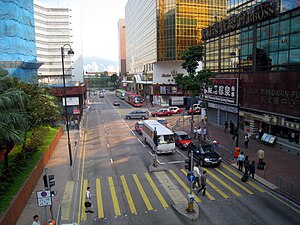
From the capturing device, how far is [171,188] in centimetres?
1850

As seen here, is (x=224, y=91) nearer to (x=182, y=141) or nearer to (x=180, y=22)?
(x=182, y=141)

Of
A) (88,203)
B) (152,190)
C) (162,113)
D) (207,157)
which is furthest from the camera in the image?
(162,113)

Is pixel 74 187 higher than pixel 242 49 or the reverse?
the reverse

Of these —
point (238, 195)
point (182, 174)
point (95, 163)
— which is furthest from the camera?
point (95, 163)

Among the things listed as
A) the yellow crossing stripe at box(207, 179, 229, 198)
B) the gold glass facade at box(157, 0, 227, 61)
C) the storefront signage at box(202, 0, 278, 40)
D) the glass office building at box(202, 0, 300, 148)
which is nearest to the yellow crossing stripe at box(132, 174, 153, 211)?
the yellow crossing stripe at box(207, 179, 229, 198)

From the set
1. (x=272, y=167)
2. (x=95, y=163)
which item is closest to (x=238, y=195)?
(x=272, y=167)

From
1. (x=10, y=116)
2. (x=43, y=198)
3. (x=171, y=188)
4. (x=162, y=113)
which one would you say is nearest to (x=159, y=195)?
(x=171, y=188)

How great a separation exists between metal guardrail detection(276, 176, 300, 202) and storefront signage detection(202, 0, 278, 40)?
53.1ft

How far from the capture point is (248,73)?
31.9 meters

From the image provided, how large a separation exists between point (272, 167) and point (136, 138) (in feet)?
53.9

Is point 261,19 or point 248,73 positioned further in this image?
point 248,73

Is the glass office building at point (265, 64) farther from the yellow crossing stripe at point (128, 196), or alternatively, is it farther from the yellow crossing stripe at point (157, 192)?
the yellow crossing stripe at point (128, 196)

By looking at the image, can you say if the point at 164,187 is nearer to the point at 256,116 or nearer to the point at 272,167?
the point at 272,167

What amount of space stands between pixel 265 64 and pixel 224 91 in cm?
810
